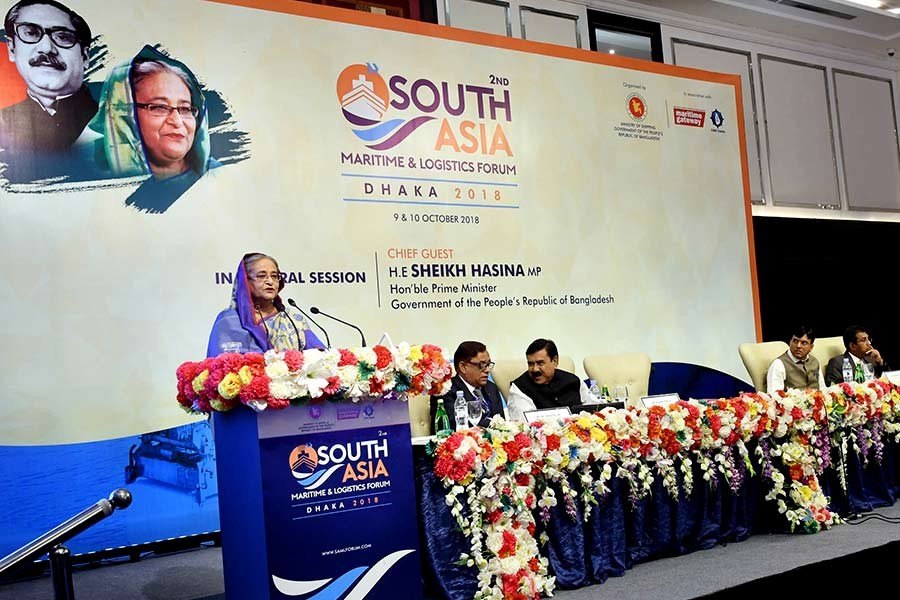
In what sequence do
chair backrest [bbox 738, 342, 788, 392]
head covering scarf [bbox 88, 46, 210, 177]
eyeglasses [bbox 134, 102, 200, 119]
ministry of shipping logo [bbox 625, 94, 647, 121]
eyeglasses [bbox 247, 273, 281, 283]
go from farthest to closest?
1. ministry of shipping logo [bbox 625, 94, 647, 121]
2. chair backrest [bbox 738, 342, 788, 392]
3. eyeglasses [bbox 134, 102, 200, 119]
4. head covering scarf [bbox 88, 46, 210, 177]
5. eyeglasses [bbox 247, 273, 281, 283]

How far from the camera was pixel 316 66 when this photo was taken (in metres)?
5.34

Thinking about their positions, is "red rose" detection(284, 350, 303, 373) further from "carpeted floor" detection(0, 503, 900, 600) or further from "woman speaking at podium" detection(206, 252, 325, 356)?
"carpeted floor" detection(0, 503, 900, 600)

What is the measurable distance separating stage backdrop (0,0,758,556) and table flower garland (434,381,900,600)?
2.17 meters

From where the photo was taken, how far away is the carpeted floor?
3207 millimetres

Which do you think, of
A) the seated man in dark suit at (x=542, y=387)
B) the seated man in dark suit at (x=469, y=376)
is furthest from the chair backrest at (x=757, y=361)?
the seated man in dark suit at (x=469, y=376)

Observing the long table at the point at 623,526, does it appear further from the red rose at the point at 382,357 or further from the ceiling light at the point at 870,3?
the ceiling light at the point at 870,3

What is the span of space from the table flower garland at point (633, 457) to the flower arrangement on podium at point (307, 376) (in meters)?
0.33

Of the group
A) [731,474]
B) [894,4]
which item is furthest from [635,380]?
[894,4]

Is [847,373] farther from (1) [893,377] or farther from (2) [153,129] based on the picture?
(2) [153,129]

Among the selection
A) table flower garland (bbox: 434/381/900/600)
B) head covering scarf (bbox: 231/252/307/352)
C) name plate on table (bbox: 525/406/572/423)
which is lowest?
table flower garland (bbox: 434/381/900/600)

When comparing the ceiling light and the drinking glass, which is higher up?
the ceiling light

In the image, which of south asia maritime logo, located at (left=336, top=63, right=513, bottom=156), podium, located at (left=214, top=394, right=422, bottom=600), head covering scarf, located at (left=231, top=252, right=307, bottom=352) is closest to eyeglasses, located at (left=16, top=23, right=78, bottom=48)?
south asia maritime logo, located at (left=336, top=63, right=513, bottom=156)

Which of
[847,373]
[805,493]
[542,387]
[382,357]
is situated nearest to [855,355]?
[847,373]

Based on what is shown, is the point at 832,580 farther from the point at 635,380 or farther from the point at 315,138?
the point at 315,138
